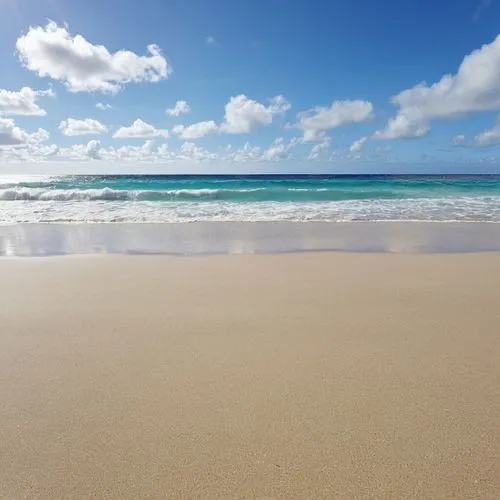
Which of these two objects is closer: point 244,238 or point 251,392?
point 251,392

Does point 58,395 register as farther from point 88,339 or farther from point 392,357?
point 392,357

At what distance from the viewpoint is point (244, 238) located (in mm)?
7855

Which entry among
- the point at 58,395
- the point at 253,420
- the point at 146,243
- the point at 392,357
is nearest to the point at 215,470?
the point at 253,420

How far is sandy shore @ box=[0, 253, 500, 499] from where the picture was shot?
64.6 inches

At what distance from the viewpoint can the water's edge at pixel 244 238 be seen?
260 inches

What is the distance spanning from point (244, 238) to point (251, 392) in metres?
5.75

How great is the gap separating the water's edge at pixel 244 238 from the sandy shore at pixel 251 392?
7.93 ft

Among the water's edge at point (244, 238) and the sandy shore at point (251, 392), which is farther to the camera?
the water's edge at point (244, 238)

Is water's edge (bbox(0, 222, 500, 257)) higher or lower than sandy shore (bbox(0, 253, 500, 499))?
lower

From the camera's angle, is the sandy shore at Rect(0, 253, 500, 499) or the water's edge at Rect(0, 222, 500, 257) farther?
the water's edge at Rect(0, 222, 500, 257)

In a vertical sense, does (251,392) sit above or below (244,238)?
above

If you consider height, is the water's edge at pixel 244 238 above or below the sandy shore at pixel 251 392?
below

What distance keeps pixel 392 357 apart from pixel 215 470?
5.11 ft

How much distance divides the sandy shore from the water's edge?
2.42m
